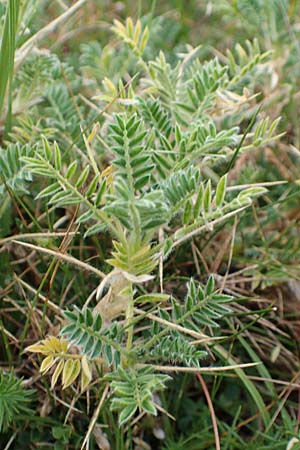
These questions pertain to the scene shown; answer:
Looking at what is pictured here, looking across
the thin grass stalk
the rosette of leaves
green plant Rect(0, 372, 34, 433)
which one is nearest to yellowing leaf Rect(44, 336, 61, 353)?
the rosette of leaves

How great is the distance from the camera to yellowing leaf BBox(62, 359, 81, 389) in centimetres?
99

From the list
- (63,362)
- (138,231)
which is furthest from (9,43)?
(63,362)

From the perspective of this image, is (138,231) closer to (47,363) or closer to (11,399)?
(47,363)

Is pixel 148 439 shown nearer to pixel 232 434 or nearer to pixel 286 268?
pixel 232 434

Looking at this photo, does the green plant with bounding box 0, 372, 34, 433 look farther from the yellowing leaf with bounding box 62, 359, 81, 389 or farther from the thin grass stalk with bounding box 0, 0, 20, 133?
the thin grass stalk with bounding box 0, 0, 20, 133

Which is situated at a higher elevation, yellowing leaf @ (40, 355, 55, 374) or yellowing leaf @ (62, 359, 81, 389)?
yellowing leaf @ (40, 355, 55, 374)

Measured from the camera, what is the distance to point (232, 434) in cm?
118

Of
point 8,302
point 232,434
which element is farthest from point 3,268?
point 232,434

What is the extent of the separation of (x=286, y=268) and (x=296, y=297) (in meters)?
0.07

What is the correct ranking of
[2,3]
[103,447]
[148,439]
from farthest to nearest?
[2,3] < [148,439] < [103,447]

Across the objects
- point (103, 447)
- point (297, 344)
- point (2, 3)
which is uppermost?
point (2, 3)

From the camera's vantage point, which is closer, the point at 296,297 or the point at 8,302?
the point at 8,302

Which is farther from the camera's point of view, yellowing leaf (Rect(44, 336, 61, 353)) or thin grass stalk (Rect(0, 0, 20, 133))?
thin grass stalk (Rect(0, 0, 20, 133))

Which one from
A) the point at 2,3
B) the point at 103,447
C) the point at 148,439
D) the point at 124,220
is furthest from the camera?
the point at 2,3
